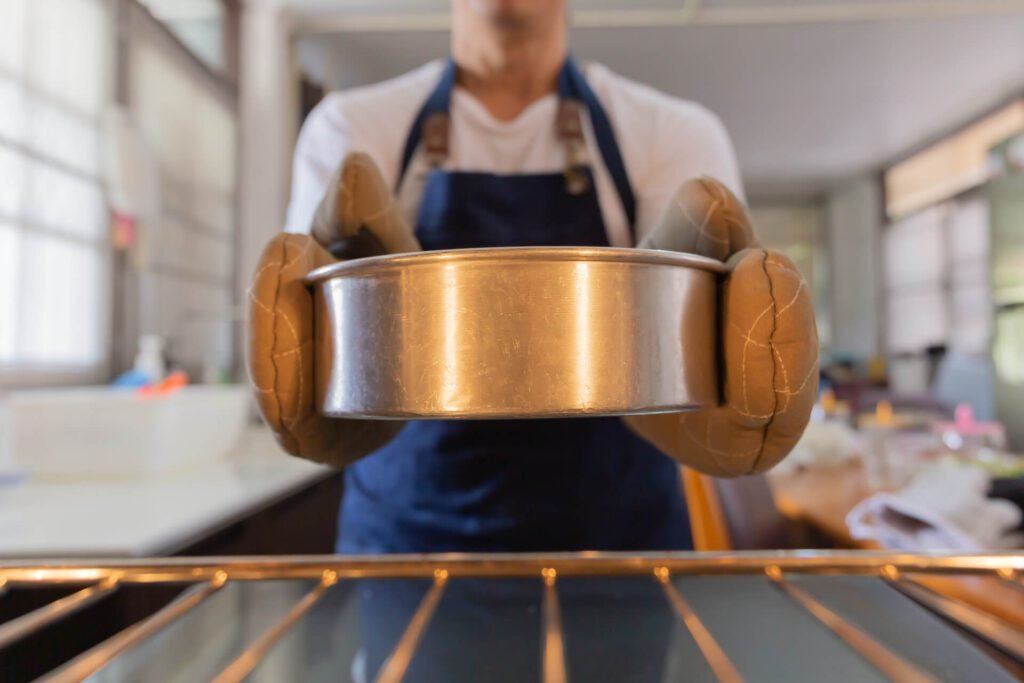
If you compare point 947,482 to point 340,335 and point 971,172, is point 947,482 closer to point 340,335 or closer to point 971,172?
point 340,335

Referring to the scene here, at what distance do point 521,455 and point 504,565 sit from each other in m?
0.28

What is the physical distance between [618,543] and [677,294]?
1.71ft

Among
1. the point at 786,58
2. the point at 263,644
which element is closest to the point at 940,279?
the point at 786,58

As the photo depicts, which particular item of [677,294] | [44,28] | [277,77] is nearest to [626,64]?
[277,77]

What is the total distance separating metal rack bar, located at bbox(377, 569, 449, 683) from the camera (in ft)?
1.13

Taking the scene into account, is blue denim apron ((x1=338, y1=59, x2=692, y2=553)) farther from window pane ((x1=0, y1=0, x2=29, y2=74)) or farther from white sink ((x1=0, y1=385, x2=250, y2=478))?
window pane ((x1=0, y1=0, x2=29, y2=74))

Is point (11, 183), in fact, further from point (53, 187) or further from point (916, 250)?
point (916, 250)

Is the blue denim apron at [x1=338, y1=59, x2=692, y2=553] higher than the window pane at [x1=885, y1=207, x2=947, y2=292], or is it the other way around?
the window pane at [x1=885, y1=207, x2=947, y2=292]

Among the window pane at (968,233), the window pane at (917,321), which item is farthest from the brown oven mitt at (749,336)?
the window pane at (917,321)

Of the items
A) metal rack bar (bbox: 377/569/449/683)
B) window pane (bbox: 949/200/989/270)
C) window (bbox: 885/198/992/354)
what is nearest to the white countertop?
metal rack bar (bbox: 377/569/449/683)

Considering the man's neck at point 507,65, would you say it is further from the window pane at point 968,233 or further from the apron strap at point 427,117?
the window pane at point 968,233

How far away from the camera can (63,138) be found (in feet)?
4.92

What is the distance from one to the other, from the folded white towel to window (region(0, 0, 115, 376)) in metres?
1.52

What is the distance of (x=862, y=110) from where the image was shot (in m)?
4.36
